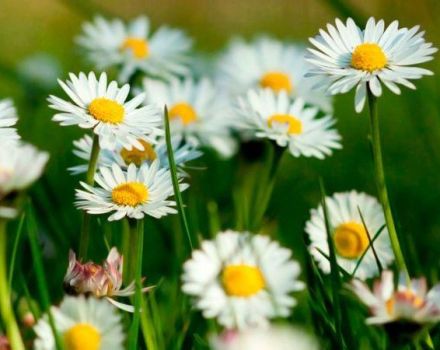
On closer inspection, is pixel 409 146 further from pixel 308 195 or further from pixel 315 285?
pixel 315 285

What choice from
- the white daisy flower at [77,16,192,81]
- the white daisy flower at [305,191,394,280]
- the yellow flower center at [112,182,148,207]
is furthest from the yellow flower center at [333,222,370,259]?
the white daisy flower at [77,16,192,81]

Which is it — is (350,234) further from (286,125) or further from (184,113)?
(184,113)

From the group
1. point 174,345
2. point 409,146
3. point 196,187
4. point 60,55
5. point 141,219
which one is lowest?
point 174,345

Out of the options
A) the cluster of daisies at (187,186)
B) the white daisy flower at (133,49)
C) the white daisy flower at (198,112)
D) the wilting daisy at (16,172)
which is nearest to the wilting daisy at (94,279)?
the cluster of daisies at (187,186)

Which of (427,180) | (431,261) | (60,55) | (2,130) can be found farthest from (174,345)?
(60,55)

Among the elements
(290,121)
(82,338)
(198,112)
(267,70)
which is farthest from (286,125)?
(267,70)

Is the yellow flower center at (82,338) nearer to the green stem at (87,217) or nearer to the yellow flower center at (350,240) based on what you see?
the green stem at (87,217)
